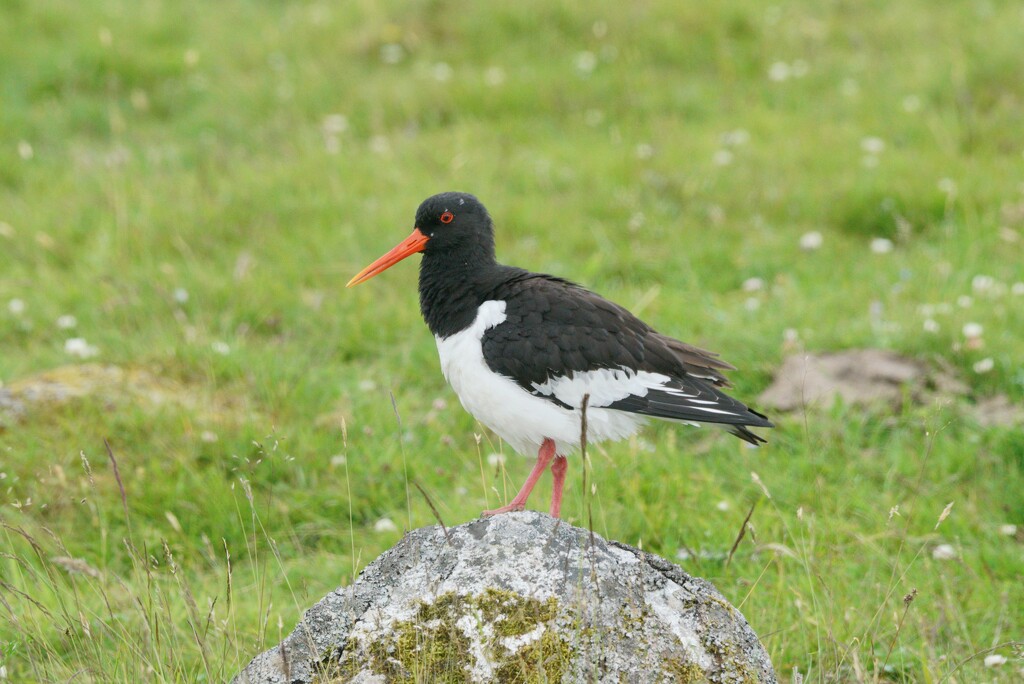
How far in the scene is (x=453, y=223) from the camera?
4668mm

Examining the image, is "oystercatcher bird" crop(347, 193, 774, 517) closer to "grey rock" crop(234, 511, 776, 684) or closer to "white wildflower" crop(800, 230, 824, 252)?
"grey rock" crop(234, 511, 776, 684)

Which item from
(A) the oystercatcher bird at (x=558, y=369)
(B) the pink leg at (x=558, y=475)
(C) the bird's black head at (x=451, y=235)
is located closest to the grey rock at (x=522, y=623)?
(A) the oystercatcher bird at (x=558, y=369)

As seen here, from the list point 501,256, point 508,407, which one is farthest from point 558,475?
point 501,256

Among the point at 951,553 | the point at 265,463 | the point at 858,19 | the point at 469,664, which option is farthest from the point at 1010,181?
the point at 469,664

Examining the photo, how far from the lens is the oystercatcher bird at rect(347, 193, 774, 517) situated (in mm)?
4199

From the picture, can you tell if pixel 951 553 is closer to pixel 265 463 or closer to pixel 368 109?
pixel 265 463

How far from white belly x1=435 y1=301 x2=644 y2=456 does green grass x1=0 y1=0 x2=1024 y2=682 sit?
33 cm

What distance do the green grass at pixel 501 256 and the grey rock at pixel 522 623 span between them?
0.35m

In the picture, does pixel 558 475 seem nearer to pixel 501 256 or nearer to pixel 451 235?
pixel 451 235

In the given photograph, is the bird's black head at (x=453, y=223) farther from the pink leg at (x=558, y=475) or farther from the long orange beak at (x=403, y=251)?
the pink leg at (x=558, y=475)

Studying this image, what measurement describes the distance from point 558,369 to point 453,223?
2.86 ft

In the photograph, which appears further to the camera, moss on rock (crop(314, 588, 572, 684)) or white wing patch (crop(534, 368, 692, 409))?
white wing patch (crop(534, 368, 692, 409))

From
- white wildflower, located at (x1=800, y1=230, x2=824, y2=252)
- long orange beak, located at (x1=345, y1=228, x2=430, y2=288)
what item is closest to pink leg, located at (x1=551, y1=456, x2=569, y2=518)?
long orange beak, located at (x1=345, y1=228, x2=430, y2=288)

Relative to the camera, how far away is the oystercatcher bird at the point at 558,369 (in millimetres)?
4199
